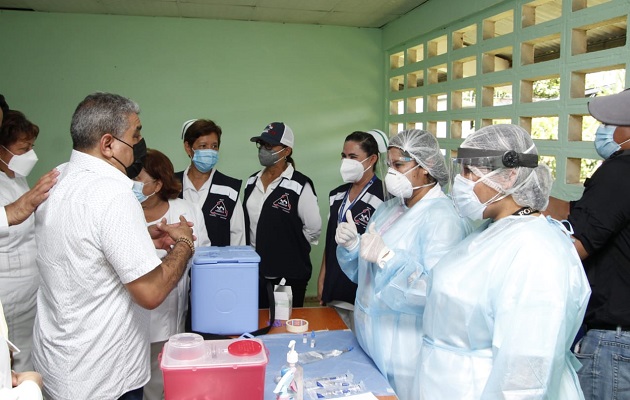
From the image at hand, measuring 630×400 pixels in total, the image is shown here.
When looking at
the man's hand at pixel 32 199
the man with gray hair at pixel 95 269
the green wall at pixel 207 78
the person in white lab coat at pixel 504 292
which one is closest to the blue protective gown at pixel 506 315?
the person in white lab coat at pixel 504 292

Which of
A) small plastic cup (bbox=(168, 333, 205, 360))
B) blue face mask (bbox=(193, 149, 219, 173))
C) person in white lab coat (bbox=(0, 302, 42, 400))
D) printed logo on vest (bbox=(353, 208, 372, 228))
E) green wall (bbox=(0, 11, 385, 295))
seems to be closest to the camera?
person in white lab coat (bbox=(0, 302, 42, 400))

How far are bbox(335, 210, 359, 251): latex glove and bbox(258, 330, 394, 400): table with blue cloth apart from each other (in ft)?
1.26

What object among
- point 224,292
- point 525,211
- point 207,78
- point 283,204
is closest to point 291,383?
point 224,292

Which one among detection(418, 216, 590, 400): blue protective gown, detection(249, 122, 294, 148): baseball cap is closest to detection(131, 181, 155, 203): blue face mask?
detection(249, 122, 294, 148): baseball cap

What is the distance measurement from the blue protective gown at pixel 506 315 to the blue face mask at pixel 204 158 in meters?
1.68

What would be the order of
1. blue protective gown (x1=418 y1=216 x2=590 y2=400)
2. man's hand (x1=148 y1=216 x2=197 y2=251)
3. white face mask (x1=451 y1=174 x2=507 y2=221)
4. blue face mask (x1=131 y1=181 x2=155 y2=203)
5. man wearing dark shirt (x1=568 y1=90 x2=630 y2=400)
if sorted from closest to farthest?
1. blue protective gown (x1=418 y1=216 x2=590 y2=400)
2. white face mask (x1=451 y1=174 x2=507 y2=221)
3. man wearing dark shirt (x1=568 y1=90 x2=630 y2=400)
4. man's hand (x1=148 y1=216 x2=197 y2=251)
5. blue face mask (x1=131 y1=181 x2=155 y2=203)

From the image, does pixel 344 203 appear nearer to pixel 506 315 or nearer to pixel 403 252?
pixel 403 252

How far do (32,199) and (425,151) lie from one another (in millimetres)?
1476

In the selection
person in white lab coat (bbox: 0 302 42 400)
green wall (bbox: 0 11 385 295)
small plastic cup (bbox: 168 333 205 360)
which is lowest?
small plastic cup (bbox: 168 333 205 360)

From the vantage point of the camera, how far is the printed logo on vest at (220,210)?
281cm

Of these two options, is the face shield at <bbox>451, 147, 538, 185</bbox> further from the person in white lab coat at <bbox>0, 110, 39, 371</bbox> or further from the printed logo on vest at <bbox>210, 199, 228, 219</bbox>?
the person in white lab coat at <bbox>0, 110, 39, 371</bbox>

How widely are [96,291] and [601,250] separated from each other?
166cm

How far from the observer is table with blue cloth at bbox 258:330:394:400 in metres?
1.64

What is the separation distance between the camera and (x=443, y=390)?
1.46m
